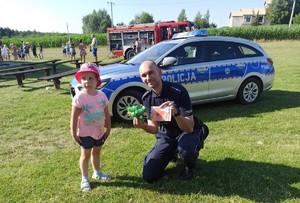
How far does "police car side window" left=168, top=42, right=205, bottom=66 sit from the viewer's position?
5887 mm

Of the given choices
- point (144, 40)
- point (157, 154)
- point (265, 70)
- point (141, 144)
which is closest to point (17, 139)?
point (141, 144)

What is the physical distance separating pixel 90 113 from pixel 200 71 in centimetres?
341

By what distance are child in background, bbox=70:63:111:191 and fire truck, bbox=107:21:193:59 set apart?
17.5m

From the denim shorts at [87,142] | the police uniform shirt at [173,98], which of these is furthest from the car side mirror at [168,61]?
the denim shorts at [87,142]

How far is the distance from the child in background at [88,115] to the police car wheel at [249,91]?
418cm

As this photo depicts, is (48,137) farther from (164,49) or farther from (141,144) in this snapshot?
(164,49)

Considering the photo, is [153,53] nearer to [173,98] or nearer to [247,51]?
[247,51]

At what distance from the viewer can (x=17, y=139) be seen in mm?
5098

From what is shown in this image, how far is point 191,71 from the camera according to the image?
231 inches

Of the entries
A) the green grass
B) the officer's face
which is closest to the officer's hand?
the officer's face

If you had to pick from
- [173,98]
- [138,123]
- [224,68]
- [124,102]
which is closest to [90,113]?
[138,123]

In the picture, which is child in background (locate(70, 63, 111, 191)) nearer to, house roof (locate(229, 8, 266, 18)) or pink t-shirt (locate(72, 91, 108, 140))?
pink t-shirt (locate(72, 91, 108, 140))

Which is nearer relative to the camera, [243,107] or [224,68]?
[224,68]

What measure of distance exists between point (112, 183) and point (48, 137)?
2.25 metres
